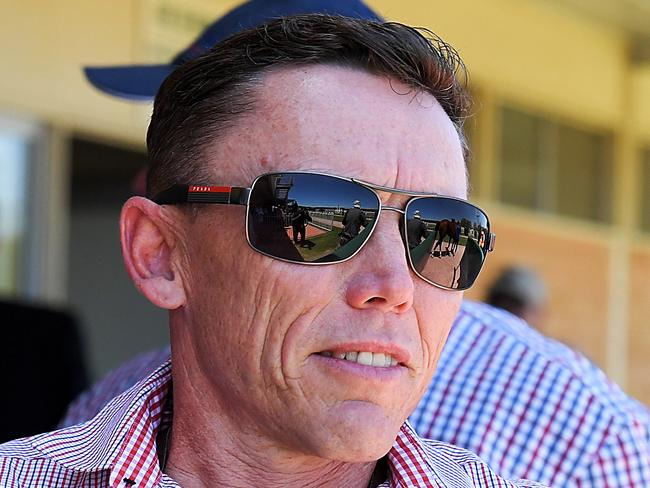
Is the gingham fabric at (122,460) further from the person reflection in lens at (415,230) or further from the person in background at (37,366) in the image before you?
the person in background at (37,366)

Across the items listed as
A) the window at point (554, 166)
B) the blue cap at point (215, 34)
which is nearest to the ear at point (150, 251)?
the blue cap at point (215, 34)

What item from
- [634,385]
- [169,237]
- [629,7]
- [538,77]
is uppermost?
[629,7]

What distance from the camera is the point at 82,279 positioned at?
662 cm

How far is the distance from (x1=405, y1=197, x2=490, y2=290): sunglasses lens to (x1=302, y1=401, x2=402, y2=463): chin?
221 millimetres

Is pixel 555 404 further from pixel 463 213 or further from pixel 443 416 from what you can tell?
pixel 463 213

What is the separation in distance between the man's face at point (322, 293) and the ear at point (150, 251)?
4cm

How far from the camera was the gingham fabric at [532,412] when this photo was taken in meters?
1.99

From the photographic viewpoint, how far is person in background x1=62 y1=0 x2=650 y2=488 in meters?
1.99

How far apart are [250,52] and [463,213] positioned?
0.41m

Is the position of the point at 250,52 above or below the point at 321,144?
above

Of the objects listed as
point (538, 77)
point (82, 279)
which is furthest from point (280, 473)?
point (538, 77)

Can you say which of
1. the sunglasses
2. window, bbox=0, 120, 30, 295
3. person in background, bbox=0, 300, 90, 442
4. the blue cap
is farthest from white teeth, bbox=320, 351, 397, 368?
window, bbox=0, 120, 30, 295

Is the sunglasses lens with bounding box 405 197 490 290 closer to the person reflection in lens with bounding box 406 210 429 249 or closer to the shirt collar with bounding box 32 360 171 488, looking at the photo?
the person reflection in lens with bounding box 406 210 429 249

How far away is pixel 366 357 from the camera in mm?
1504
